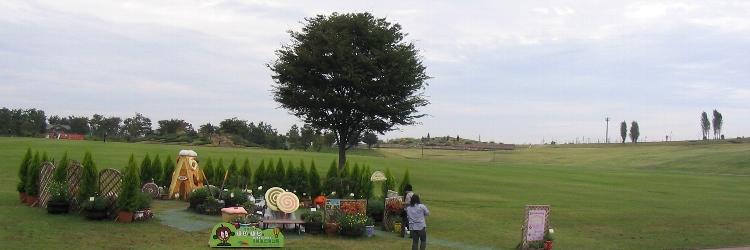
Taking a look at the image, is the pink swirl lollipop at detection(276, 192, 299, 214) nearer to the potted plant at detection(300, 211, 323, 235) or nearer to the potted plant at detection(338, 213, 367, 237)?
the potted plant at detection(300, 211, 323, 235)

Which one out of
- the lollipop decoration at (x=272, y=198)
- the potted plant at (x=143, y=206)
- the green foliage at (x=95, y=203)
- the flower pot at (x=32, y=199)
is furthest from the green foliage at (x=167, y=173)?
the lollipop decoration at (x=272, y=198)

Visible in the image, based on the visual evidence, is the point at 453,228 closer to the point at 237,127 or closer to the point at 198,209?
the point at 198,209

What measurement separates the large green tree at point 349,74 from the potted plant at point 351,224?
18717mm

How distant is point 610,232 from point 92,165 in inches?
675

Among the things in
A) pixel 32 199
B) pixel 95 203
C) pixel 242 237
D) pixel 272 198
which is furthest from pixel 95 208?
pixel 242 237

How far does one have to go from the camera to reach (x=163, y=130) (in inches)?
5049

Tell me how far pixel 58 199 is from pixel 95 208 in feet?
5.63

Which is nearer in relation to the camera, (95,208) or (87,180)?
(95,208)

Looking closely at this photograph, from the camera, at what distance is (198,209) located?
21.7m

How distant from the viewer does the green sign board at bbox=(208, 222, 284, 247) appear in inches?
598

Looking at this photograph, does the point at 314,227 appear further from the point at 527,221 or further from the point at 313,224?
the point at 527,221

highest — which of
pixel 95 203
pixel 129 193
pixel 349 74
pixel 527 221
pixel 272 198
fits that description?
pixel 349 74

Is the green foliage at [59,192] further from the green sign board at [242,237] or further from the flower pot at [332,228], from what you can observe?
the flower pot at [332,228]

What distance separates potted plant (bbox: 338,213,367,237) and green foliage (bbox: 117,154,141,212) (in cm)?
584
